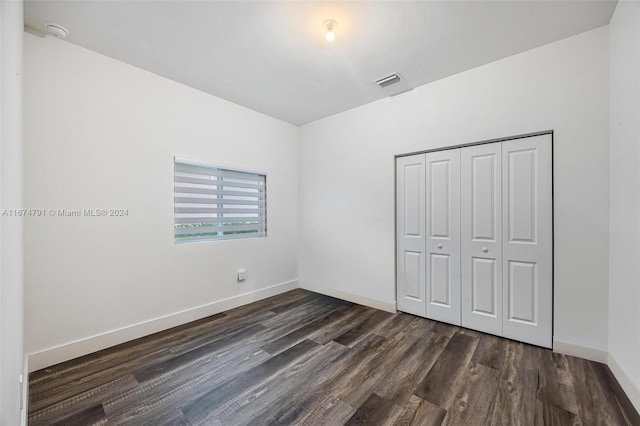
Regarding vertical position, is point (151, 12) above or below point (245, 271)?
above

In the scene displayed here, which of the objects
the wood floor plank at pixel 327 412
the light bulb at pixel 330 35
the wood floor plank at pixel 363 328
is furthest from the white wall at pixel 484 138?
the wood floor plank at pixel 327 412

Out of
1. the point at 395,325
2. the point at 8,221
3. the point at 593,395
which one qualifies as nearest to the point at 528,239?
the point at 593,395

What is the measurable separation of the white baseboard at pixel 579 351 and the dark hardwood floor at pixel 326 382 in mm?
62

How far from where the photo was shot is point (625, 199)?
1.87 metres

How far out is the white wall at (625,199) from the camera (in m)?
1.71

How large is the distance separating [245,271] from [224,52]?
2.61 meters

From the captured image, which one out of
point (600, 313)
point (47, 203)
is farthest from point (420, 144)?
point (47, 203)

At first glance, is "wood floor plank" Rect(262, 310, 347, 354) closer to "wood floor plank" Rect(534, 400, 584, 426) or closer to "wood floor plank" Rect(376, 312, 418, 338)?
"wood floor plank" Rect(376, 312, 418, 338)

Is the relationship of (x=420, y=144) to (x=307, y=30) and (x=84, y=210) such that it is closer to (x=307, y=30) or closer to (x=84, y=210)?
(x=307, y=30)

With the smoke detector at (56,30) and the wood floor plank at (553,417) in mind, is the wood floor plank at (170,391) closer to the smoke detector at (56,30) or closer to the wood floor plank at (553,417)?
the wood floor plank at (553,417)

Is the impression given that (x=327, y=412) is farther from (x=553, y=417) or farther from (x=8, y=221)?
(x=8, y=221)

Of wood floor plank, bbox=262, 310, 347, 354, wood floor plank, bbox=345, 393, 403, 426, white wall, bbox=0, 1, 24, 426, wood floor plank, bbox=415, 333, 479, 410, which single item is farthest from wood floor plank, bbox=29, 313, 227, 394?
wood floor plank, bbox=415, 333, 479, 410

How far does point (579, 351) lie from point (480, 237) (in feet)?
3.89

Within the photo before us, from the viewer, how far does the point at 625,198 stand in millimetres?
1871
